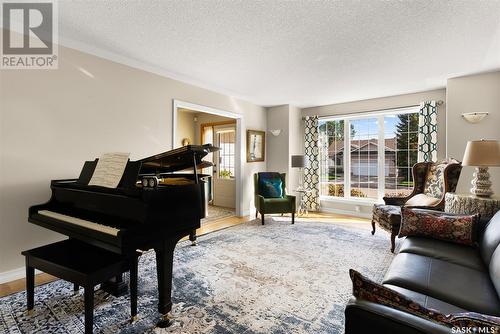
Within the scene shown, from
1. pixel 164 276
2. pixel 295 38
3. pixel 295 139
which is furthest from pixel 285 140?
pixel 164 276

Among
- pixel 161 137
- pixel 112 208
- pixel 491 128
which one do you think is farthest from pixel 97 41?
pixel 491 128

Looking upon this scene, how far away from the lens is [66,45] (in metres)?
2.82

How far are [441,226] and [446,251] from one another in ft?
1.11

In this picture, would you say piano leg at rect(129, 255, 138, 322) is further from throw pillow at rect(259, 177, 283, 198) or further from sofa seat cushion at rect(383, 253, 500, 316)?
throw pillow at rect(259, 177, 283, 198)

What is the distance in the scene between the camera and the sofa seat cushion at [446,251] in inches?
75.1

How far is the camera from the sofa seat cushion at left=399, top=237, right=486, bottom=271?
6.26 ft

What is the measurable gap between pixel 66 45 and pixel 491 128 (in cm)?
580

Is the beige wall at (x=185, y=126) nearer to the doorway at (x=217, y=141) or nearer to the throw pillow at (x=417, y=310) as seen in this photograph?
the doorway at (x=217, y=141)

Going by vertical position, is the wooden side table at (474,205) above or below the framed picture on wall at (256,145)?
below

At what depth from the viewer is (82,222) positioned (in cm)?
189

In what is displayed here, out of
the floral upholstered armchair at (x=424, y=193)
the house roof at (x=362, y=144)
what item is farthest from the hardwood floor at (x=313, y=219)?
the house roof at (x=362, y=144)

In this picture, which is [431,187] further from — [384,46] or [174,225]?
[174,225]

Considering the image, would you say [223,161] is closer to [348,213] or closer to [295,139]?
[295,139]

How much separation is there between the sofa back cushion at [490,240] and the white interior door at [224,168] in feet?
15.7
